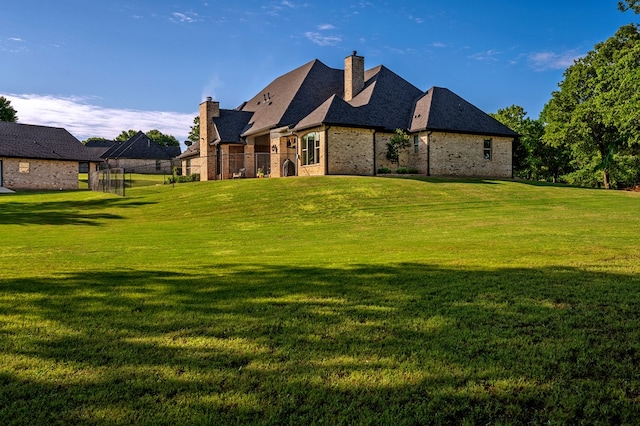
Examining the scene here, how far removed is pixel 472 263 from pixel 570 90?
43.5m

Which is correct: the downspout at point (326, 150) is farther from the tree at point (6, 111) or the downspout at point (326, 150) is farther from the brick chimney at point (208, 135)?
the tree at point (6, 111)

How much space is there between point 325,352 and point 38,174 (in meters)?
47.1

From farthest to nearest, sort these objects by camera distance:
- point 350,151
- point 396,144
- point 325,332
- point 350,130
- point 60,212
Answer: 1. point 396,144
2. point 350,151
3. point 350,130
4. point 60,212
5. point 325,332

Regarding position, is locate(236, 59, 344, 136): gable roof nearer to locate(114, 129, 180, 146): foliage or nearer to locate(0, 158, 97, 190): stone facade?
locate(0, 158, 97, 190): stone facade

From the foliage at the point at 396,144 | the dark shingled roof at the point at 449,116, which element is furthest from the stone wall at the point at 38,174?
the dark shingled roof at the point at 449,116

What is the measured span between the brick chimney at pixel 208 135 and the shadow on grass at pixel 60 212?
567 inches

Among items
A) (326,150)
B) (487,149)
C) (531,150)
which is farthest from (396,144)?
(531,150)

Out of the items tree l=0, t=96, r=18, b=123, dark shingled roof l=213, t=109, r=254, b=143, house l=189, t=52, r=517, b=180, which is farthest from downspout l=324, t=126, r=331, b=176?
tree l=0, t=96, r=18, b=123

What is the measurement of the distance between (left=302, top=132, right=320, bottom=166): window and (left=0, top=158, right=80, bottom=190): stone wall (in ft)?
83.7

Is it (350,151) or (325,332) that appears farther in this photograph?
(350,151)

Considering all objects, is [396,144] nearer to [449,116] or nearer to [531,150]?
[449,116]

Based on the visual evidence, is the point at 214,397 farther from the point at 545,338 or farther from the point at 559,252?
the point at 559,252

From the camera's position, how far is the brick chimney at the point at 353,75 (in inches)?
1431

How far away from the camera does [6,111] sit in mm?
72938
